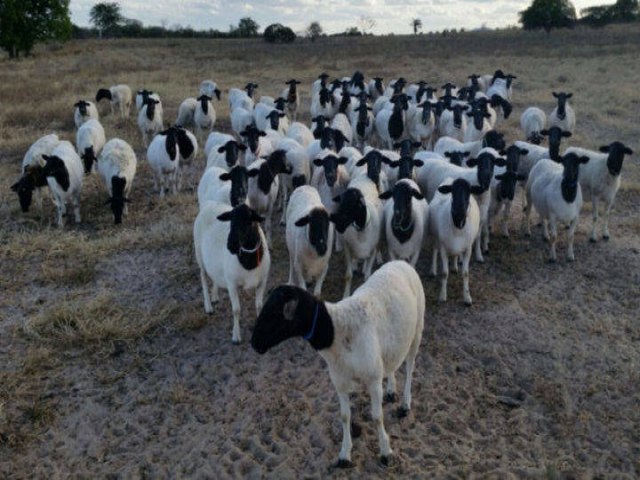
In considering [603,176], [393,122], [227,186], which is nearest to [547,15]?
[393,122]

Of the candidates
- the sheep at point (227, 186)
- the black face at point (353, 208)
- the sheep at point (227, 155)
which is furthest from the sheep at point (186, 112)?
the black face at point (353, 208)

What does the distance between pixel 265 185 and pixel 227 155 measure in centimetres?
163

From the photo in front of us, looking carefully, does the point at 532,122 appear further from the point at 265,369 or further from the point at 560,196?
the point at 265,369

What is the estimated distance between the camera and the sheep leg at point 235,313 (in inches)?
279

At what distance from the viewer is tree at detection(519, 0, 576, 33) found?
182ft

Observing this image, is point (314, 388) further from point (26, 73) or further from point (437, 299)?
point (26, 73)

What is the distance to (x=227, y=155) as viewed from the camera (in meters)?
11.0

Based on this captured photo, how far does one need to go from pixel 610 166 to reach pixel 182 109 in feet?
43.8

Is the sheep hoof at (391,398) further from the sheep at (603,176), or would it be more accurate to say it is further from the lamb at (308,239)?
the sheep at (603,176)

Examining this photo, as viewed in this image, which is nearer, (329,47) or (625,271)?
(625,271)

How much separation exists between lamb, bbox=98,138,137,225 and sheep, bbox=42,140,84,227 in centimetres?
59

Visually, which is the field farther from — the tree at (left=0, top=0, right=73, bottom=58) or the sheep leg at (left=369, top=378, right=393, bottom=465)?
the tree at (left=0, top=0, right=73, bottom=58)

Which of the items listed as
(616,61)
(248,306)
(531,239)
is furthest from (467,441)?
(616,61)

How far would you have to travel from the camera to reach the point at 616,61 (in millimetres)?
34656
